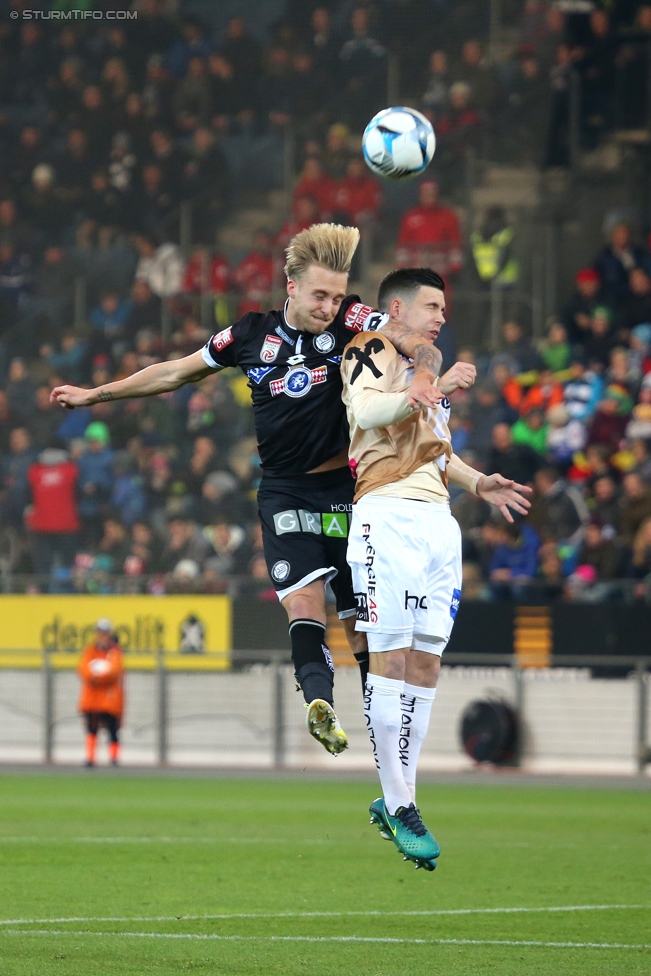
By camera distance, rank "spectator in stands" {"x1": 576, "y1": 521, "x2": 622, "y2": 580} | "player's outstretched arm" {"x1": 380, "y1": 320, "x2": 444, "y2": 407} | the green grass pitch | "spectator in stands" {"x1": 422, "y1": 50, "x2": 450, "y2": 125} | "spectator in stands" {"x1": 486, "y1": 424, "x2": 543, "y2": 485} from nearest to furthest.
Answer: "player's outstretched arm" {"x1": 380, "y1": 320, "x2": 444, "y2": 407} < the green grass pitch < "spectator in stands" {"x1": 576, "y1": 521, "x2": 622, "y2": 580} < "spectator in stands" {"x1": 486, "y1": 424, "x2": 543, "y2": 485} < "spectator in stands" {"x1": 422, "y1": 50, "x2": 450, "y2": 125}

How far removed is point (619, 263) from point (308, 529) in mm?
15420

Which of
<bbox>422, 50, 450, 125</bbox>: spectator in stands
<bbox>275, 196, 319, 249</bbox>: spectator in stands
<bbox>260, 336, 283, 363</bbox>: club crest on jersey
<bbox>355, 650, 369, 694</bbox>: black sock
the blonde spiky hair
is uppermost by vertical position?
<bbox>422, 50, 450, 125</bbox>: spectator in stands

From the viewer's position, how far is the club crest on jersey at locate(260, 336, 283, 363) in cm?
708

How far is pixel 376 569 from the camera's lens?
6797 millimetres

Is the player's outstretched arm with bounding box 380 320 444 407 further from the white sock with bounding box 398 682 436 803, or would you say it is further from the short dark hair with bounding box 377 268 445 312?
the white sock with bounding box 398 682 436 803

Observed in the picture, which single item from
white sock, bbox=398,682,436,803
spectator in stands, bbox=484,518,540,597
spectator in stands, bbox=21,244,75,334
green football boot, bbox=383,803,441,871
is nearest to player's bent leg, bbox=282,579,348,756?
white sock, bbox=398,682,436,803

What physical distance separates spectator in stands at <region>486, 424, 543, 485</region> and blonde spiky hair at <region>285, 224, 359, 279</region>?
41.5 feet

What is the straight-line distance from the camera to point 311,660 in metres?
6.91

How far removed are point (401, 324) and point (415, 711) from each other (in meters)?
1.68

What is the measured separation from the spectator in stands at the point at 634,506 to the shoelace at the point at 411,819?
12086 mm

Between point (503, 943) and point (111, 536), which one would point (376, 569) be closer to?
point (503, 943)

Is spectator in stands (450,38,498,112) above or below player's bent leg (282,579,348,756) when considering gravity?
above

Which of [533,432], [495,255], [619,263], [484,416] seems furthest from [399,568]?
[495,255]

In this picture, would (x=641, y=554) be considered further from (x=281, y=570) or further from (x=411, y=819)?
(x=411, y=819)
